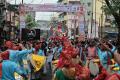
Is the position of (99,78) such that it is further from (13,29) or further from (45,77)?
(13,29)

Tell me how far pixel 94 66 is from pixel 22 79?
1.72 meters

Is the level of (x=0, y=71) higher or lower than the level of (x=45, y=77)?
higher

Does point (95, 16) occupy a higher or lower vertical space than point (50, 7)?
lower

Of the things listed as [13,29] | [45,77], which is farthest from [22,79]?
[13,29]

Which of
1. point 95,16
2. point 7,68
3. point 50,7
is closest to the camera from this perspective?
point 7,68

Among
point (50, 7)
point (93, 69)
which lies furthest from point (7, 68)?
point (50, 7)

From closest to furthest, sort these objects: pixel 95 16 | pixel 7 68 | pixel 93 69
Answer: pixel 7 68 → pixel 93 69 → pixel 95 16

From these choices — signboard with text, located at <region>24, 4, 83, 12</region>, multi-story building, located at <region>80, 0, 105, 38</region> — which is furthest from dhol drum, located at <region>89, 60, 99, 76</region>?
multi-story building, located at <region>80, 0, 105, 38</region>

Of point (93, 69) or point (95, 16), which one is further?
point (95, 16)

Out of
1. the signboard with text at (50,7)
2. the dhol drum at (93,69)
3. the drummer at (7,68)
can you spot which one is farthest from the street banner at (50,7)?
the drummer at (7,68)

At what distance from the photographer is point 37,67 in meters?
17.7

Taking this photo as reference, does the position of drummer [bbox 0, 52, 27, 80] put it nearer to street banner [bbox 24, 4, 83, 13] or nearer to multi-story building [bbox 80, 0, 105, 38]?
street banner [bbox 24, 4, 83, 13]

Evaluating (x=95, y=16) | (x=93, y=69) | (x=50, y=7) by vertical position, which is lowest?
(x=95, y=16)

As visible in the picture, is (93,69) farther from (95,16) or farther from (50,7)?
(95,16)
